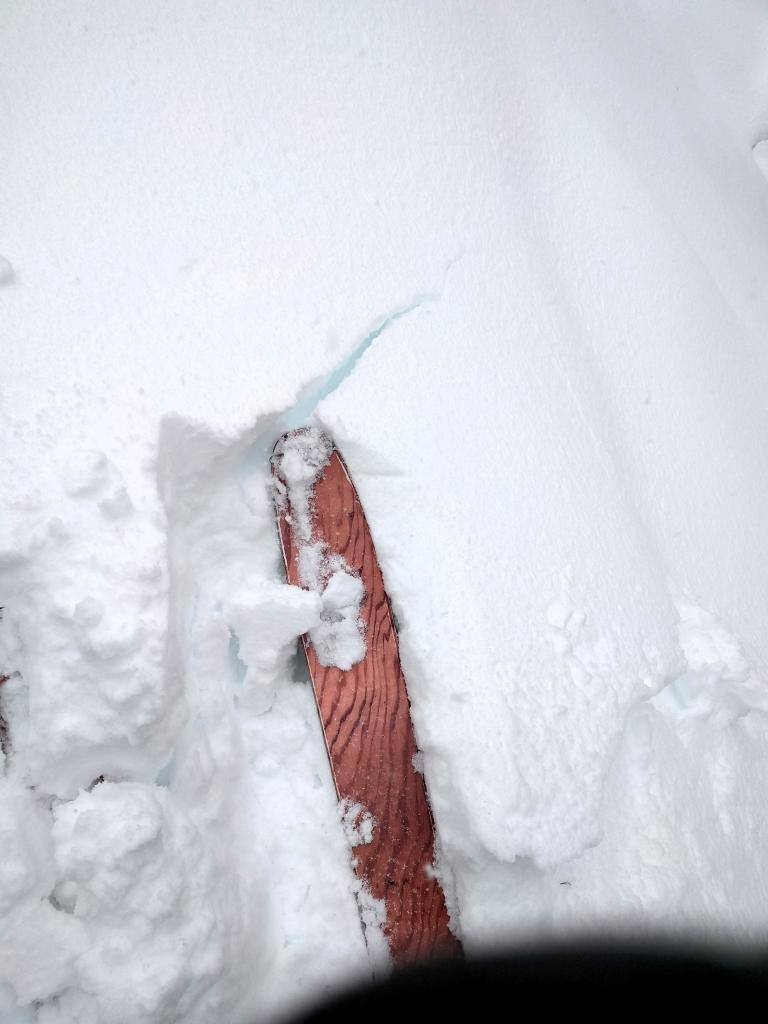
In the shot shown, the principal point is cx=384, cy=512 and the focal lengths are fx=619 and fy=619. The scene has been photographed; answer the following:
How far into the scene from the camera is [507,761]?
0.87m

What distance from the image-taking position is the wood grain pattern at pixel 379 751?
0.91m

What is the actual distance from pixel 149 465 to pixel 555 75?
138cm

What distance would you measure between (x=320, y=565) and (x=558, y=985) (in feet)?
2.23

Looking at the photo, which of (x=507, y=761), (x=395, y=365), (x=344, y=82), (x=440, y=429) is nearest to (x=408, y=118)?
(x=344, y=82)

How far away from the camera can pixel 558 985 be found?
0.85 m

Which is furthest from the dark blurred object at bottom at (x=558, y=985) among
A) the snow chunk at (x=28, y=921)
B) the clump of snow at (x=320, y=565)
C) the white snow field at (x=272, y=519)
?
the clump of snow at (x=320, y=565)

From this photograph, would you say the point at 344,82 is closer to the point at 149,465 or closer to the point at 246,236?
the point at 246,236

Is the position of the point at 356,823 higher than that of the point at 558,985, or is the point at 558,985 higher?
the point at 356,823

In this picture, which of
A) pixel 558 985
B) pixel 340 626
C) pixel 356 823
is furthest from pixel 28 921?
pixel 558 985

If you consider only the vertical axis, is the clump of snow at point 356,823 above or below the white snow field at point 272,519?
below

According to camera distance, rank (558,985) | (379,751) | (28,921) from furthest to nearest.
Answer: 1. (379,751)
2. (558,985)
3. (28,921)

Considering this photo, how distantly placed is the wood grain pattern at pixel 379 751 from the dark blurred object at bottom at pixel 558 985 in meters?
0.04

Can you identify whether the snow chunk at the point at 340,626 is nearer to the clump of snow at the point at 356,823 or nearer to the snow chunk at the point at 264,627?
the snow chunk at the point at 264,627

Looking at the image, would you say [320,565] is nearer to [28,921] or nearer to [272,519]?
[272,519]
